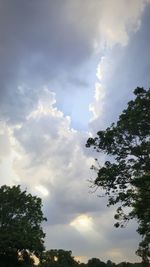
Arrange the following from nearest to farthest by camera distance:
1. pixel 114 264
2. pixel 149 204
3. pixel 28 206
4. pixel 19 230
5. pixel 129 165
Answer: pixel 149 204
pixel 129 165
pixel 19 230
pixel 28 206
pixel 114 264

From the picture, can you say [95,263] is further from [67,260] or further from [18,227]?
[18,227]

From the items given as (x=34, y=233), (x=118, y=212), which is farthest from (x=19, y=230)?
(x=118, y=212)

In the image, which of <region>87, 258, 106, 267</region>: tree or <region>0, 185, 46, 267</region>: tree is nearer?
<region>0, 185, 46, 267</region>: tree

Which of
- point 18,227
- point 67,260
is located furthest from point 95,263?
point 18,227

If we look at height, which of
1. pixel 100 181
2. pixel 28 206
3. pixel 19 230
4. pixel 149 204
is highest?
pixel 28 206

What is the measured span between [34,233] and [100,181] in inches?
1218

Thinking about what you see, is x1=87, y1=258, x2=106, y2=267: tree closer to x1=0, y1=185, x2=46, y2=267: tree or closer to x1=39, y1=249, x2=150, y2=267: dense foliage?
x1=39, y1=249, x2=150, y2=267: dense foliage

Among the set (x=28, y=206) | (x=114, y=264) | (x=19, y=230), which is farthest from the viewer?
(x=114, y=264)

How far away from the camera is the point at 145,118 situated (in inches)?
1422

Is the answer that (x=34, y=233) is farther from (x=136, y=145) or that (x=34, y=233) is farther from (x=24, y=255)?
(x=136, y=145)

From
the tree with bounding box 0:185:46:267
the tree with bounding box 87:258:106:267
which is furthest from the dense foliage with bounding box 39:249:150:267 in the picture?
the tree with bounding box 0:185:46:267

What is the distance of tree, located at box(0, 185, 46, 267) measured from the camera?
6309 centimetres

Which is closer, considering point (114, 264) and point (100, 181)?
point (100, 181)

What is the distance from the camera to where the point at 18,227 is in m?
63.5
